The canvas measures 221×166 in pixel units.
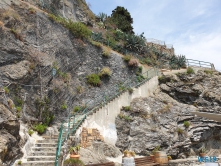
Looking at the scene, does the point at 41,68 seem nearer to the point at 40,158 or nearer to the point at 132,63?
the point at 40,158

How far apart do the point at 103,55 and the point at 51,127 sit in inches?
Result: 386

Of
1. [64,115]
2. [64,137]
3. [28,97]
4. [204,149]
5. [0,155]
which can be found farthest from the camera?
[204,149]

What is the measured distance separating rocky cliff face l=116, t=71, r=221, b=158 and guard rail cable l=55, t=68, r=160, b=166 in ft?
5.36

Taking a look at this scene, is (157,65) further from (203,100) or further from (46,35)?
(46,35)

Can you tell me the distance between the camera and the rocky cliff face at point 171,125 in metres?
14.6

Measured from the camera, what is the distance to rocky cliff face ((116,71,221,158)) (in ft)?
47.9

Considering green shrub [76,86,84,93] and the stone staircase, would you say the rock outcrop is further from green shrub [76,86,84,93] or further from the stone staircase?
green shrub [76,86,84,93]

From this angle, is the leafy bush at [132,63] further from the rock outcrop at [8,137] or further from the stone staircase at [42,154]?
the rock outcrop at [8,137]

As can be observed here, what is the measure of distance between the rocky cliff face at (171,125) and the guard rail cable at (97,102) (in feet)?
5.36

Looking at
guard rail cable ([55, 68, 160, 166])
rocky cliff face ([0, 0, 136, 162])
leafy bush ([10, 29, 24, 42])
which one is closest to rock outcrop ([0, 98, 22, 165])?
rocky cliff face ([0, 0, 136, 162])

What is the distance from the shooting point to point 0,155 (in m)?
7.49

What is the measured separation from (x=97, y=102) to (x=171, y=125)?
5665mm

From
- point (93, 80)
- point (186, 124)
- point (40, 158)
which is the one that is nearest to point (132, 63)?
point (93, 80)

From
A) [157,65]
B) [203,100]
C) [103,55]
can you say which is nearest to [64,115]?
[103,55]
